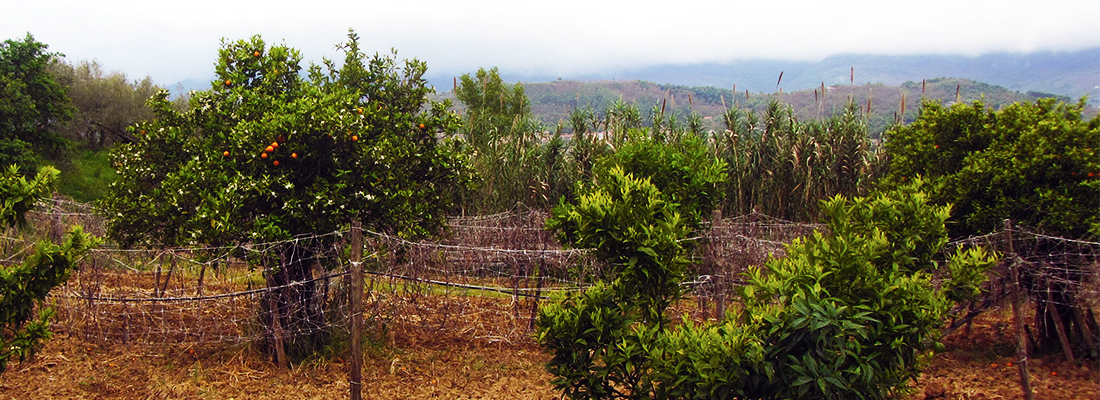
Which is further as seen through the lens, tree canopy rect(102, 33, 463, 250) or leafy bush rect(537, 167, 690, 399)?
tree canopy rect(102, 33, 463, 250)

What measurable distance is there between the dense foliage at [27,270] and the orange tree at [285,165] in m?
2.11

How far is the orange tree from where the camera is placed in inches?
238

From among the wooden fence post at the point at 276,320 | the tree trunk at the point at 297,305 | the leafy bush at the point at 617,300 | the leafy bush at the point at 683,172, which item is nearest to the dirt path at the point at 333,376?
the wooden fence post at the point at 276,320

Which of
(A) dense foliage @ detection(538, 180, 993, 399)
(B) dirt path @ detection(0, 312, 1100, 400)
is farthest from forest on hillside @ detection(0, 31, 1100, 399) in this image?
(B) dirt path @ detection(0, 312, 1100, 400)

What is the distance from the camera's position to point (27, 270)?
3.49 meters

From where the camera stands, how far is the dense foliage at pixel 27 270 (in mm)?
3465

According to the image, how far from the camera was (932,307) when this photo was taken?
317 centimetres

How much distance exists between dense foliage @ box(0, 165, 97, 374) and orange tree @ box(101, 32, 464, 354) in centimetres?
211

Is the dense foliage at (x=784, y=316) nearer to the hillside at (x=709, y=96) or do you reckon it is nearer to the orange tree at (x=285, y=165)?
the orange tree at (x=285, y=165)

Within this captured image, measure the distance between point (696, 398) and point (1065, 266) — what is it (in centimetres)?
550

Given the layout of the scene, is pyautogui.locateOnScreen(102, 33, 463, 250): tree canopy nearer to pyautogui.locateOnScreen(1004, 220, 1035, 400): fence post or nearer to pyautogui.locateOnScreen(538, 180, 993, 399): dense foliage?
pyautogui.locateOnScreen(538, 180, 993, 399): dense foliage

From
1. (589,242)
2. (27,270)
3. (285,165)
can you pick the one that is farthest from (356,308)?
(589,242)

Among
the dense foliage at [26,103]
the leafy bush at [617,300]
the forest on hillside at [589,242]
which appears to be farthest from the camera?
the dense foliage at [26,103]

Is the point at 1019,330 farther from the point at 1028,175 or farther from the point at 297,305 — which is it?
the point at 297,305
